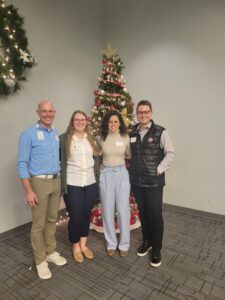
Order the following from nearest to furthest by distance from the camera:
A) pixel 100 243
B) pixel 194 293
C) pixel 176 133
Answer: pixel 194 293 < pixel 100 243 < pixel 176 133

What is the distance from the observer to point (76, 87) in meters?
3.82

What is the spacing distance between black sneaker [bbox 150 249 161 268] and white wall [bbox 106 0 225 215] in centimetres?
150

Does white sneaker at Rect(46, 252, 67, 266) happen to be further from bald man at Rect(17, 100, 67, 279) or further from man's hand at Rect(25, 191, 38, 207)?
man's hand at Rect(25, 191, 38, 207)

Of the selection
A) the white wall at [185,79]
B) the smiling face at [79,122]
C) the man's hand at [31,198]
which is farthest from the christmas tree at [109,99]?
the man's hand at [31,198]

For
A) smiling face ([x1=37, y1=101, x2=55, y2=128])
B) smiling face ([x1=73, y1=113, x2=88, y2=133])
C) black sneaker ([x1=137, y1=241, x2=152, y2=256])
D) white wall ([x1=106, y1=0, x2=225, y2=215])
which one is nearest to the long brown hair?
smiling face ([x1=73, y1=113, x2=88, y2=133])

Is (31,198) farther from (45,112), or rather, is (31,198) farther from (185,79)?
(185,79)

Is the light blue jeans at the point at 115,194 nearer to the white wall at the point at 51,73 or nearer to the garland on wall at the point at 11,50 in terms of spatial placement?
the white wall at the point at 51,73

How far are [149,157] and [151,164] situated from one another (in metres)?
0.07

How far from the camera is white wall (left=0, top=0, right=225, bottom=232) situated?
10.2 feet

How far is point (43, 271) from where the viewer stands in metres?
2.23

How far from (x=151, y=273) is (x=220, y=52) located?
115 inches

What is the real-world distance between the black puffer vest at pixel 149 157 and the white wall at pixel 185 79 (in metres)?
1.45

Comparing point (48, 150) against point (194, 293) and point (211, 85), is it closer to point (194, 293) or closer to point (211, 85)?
point (194, 293)

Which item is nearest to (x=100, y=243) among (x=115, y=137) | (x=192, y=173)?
(x=115, y=137)
